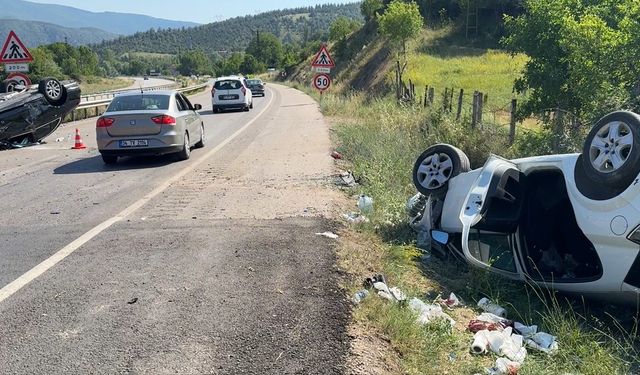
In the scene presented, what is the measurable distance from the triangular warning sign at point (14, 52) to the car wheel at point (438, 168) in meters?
15.5

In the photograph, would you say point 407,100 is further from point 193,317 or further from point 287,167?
point 193,317

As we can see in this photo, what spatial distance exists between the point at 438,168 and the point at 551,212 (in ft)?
4.92

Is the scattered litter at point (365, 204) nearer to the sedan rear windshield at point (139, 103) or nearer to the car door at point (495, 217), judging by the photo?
the car door at point (495, 217)

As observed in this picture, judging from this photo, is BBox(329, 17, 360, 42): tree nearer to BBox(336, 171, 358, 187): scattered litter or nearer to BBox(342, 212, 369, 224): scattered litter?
BBox(336, 171, 358, 187): scattered litter

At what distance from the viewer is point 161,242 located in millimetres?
6184

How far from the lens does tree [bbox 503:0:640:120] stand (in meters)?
8.59

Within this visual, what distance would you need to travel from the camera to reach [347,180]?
31.4 feet

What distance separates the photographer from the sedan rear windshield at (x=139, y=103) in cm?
1191

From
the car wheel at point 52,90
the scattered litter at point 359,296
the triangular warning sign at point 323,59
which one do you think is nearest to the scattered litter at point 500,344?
the scattered litter at point 359,296

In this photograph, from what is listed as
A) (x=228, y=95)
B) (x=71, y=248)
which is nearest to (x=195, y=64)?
(x=228, y=95)

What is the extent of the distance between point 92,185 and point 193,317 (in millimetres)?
6183

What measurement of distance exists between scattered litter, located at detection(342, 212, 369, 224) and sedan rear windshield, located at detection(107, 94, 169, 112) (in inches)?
242

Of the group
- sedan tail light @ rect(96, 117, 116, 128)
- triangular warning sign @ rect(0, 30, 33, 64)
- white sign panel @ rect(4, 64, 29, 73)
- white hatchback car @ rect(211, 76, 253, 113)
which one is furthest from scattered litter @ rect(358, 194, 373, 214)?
white hatchback car @ rect(211, 76, 253, 113)

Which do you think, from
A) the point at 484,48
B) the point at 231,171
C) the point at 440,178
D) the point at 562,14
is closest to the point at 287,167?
the point at 231,171
